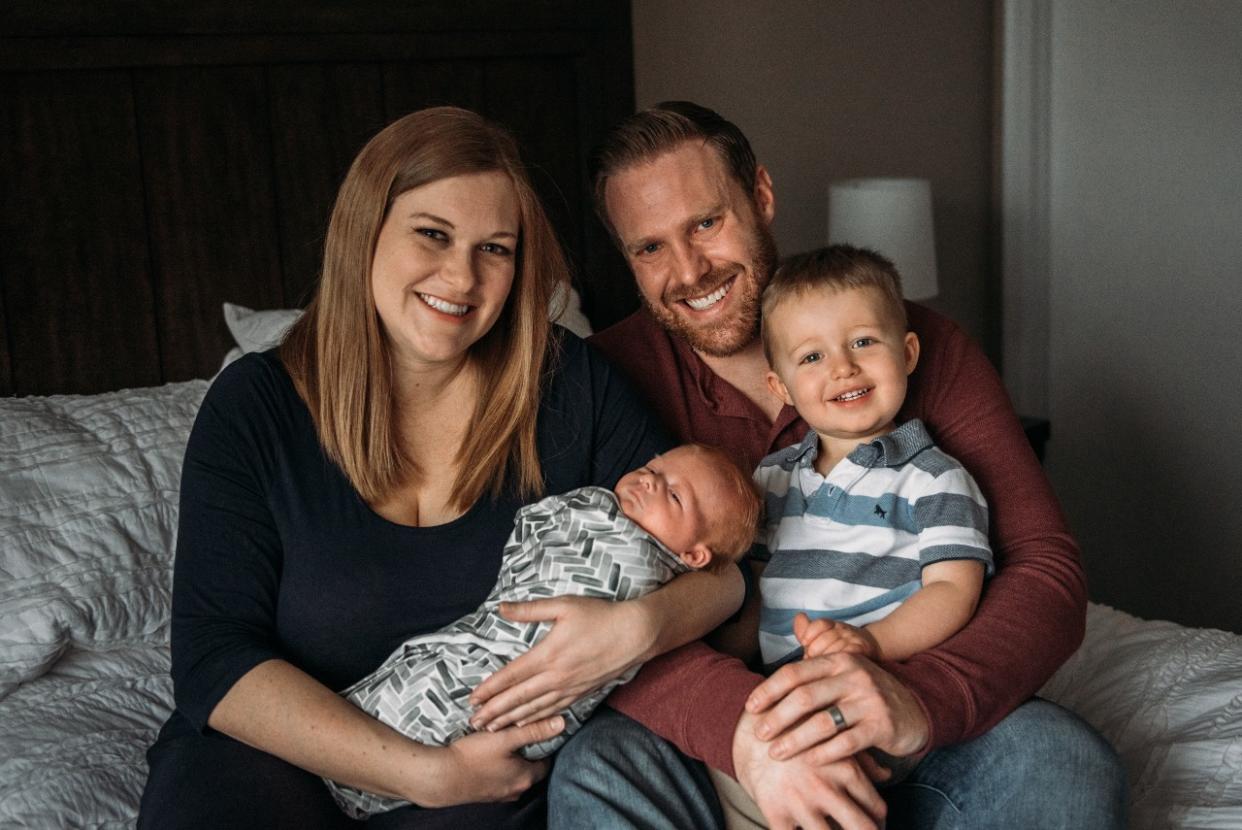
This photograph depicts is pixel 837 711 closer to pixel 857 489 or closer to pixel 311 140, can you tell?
pixel 857 489

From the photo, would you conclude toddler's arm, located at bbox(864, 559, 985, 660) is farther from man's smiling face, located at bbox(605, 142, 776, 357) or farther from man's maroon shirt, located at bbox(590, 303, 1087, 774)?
man's smiling face, located at bbox(605, 142, 776, 357)

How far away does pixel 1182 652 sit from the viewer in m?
1.85

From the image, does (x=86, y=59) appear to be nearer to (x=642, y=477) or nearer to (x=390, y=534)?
(x=390, y=534)

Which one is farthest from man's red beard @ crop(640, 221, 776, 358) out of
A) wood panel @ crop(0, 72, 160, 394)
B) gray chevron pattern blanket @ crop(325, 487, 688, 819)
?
wood panel @ crop(0, 72, 160, 394)

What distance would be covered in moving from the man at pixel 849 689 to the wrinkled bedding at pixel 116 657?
0.22m

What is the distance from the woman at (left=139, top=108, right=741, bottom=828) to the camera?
1.43 metres

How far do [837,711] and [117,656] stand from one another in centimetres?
105

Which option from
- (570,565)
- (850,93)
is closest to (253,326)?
(570,565)

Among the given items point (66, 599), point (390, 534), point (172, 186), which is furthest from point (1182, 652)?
point (172, 186)

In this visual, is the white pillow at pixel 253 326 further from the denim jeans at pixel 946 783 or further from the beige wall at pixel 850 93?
the beige wall at pixel 850 93

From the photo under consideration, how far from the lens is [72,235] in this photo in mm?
2105

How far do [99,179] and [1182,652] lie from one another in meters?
1.90

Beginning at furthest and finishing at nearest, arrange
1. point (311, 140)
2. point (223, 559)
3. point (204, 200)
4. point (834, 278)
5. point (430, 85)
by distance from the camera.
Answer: point (430, 85)
point (311, 140)
point (204, 200)
point (834, 278)
point (223, 559)

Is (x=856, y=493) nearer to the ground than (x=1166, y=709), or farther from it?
farther from it
